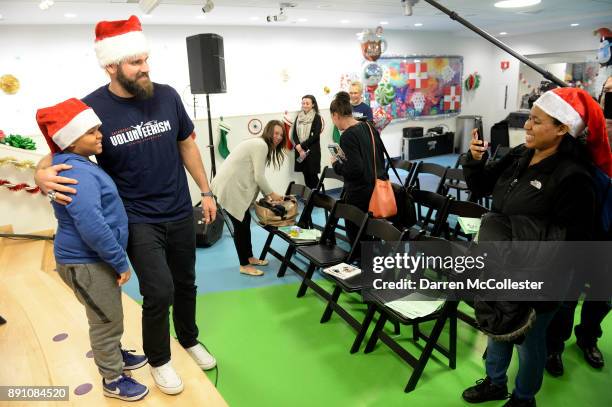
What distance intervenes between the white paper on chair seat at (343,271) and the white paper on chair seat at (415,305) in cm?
41

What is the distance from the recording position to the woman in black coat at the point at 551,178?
1769mm

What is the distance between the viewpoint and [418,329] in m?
2.87

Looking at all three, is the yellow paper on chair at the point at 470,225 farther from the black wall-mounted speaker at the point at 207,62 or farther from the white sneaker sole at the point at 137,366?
the black wall-mounted speaker at the point at 207,62

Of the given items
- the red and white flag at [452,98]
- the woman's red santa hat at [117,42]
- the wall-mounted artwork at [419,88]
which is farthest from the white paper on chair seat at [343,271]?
the red and white flag at [452,98]

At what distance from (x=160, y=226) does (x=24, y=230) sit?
3.19m

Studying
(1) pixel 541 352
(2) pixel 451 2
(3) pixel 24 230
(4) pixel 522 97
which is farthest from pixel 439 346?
(4) pixel 522 97

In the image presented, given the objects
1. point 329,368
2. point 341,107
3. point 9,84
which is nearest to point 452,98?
point 341,107

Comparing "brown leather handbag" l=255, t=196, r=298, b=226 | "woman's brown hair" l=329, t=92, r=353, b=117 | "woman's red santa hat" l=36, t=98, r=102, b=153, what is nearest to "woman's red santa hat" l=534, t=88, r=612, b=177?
"woman's brown hair" l=329, t=92, r=353, b=117

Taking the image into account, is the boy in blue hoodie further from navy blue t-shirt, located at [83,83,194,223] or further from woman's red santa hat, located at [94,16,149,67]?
woman's red santa hat, located at [94,16,149,67]

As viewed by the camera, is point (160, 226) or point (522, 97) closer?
point (160, 226)

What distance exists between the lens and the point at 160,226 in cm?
204

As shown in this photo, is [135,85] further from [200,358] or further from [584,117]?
[584,117]

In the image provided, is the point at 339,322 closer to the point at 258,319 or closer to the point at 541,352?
the point at 258,319

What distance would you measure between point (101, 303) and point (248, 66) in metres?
7.05
